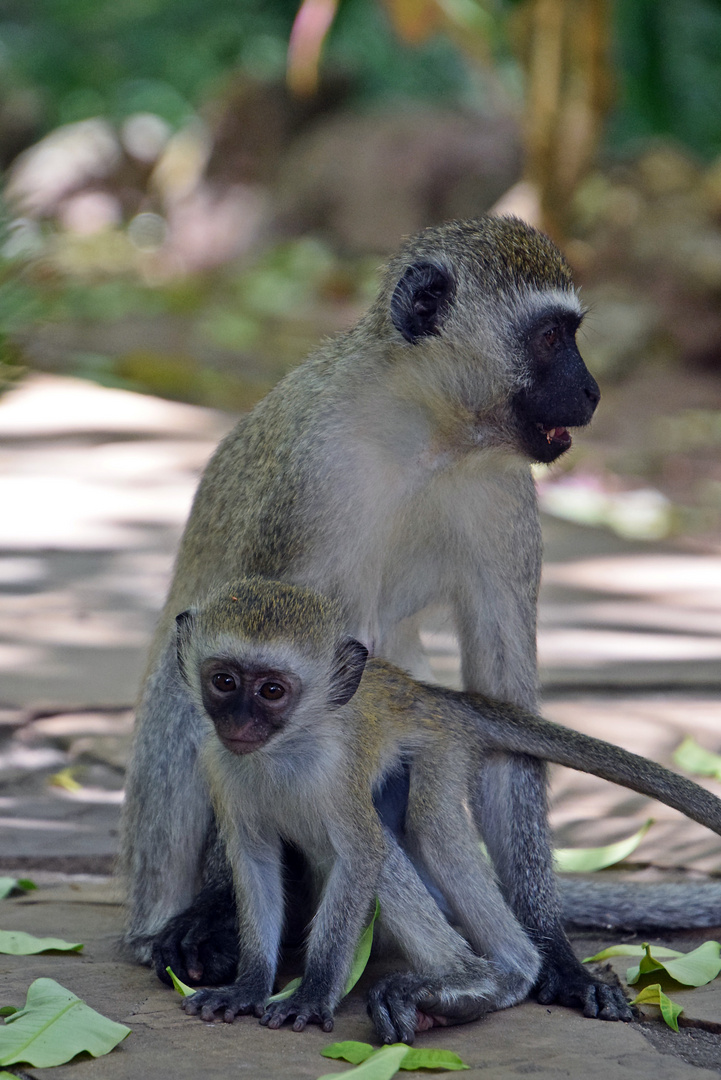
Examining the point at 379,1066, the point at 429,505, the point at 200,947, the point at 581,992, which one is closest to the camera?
the point at 379,1066

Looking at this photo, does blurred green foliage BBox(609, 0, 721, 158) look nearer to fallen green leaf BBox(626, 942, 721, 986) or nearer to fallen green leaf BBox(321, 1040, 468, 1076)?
fallen green leaf BBox(626, 942, 721, 986)

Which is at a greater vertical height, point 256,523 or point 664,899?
point 256,523

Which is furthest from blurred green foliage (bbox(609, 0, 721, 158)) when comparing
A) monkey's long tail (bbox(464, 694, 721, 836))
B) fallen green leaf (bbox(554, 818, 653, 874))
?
monkey's long tail (bbox(464, 694, 721, 836))

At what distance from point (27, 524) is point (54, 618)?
1.54m

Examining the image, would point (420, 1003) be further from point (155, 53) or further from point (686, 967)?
point (155, 53)

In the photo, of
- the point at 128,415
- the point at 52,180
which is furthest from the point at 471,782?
the point at 52,180

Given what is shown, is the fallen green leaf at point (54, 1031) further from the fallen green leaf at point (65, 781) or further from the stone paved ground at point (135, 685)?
the fallen green leaf at point (65, 781)

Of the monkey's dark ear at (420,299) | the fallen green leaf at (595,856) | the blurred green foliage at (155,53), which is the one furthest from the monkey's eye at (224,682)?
the blurred green foliage at (155,53)

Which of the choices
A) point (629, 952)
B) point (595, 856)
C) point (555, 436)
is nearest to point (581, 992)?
point (629, 952)

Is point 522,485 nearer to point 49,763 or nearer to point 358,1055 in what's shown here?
point 358,1055

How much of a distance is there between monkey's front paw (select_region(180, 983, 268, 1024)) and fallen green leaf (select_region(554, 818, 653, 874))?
1399mm

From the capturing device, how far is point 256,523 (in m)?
3.49

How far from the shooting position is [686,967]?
125 inches

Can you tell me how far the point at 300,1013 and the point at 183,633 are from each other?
885mm
